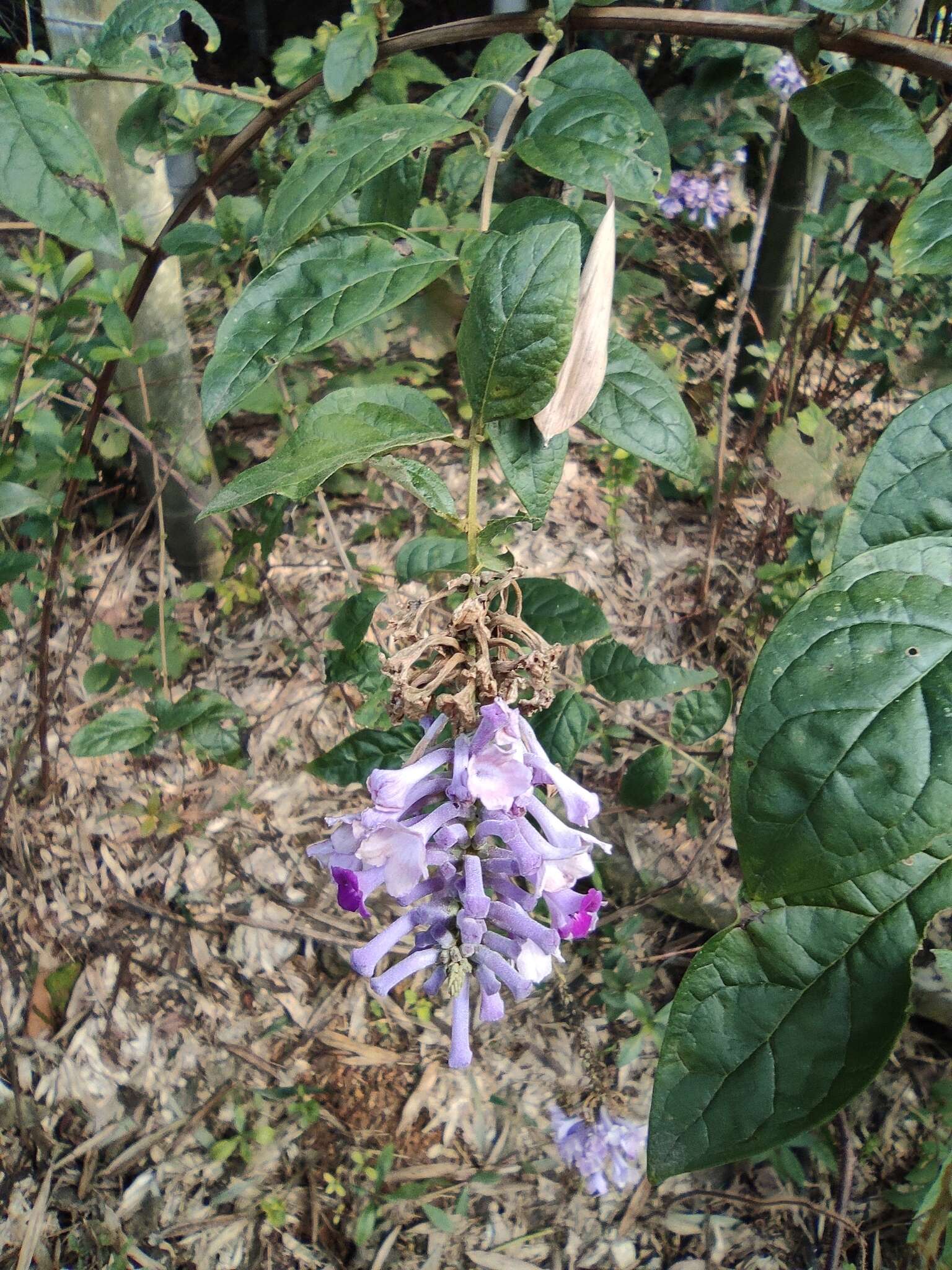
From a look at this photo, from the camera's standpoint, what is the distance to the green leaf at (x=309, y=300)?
77 cm

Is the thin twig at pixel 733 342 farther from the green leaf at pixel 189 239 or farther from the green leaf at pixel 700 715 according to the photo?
the green leaf at pixel 189 239

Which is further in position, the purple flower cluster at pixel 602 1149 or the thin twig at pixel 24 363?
the purple flower cluster at pixel 602 1149

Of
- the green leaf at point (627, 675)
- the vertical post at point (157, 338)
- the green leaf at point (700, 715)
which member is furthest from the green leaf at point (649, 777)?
the vertical post at point (157, 338)

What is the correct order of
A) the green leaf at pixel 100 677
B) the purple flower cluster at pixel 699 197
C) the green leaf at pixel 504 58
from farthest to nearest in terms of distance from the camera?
1. the purple flower cluster at pixel 699 197
2. the green leaf at pixel 100 677
3. the green leaf at pixel 504 58

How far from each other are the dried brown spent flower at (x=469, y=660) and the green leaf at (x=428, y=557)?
1.23 feet

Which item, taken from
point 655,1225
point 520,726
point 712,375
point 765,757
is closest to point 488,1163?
point 655,1225

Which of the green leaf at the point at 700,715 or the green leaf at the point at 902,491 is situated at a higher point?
the green leaf at the point at 902,491

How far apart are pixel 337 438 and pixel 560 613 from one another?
41cm

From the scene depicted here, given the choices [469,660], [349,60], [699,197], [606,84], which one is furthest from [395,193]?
[699,197]

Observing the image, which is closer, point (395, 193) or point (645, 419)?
point (645, 419)

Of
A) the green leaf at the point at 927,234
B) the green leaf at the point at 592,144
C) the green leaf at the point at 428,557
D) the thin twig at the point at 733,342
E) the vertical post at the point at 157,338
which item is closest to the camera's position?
the green leaf at the point at 927,234

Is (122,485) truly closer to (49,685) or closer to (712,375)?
(49,685)

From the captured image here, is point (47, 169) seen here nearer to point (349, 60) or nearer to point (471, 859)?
point (349, 60)

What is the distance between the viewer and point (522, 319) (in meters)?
0.67
